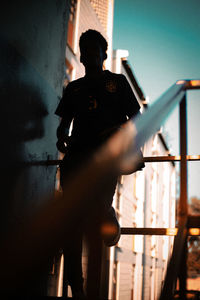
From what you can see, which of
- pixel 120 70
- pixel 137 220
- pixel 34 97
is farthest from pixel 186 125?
pixel 137 220

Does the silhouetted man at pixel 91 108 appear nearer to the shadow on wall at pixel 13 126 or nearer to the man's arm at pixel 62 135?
the man's arm at pixel 62 135

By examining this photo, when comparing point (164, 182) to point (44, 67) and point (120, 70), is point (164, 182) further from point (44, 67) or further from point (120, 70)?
point (44, 67)

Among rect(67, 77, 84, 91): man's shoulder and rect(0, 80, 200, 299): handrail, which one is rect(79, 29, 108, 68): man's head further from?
rect(0, 80, 200, 299): handrail

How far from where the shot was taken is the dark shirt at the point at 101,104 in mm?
1887

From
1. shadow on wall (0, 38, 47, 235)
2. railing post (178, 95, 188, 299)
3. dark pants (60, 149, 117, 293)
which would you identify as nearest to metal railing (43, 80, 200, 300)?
railing post (178, 95, 188, 299)

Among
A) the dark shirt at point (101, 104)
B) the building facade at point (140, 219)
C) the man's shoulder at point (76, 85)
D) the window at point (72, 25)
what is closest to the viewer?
the dark shirt at point (101, 104)

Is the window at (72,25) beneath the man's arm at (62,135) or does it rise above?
above

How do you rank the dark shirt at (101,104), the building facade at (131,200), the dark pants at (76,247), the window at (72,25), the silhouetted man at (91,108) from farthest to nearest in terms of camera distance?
1. the building facade at (131,200)
2. the window at (72,25)
3. the dark shirt at (101,104)
4. the silhouetted man at (91,108)
5. the dark pants at (76,247)

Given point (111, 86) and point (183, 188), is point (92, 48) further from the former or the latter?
point (183, 188)

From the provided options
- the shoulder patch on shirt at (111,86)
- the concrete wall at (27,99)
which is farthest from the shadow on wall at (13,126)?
the shoulder patch on shirt at (111,86)

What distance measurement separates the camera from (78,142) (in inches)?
71.1

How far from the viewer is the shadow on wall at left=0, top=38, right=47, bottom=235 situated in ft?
6.27

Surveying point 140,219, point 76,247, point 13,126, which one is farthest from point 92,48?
point 140,219

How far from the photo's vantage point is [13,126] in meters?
2.03
